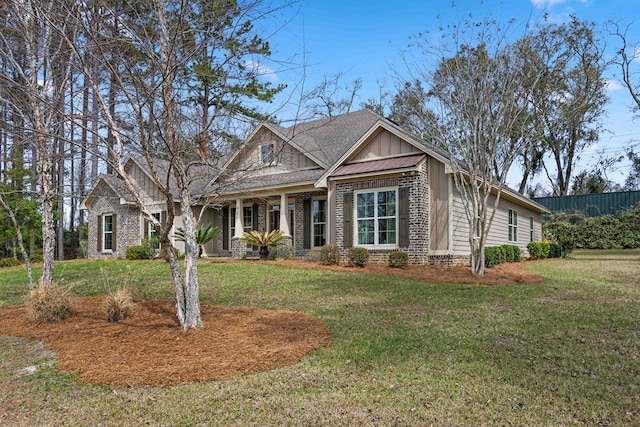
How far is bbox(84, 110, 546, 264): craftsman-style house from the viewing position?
13461 millimetres

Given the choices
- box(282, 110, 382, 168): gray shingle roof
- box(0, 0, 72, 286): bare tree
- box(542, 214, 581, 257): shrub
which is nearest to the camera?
box(0, 0, 72, 286): bare tree

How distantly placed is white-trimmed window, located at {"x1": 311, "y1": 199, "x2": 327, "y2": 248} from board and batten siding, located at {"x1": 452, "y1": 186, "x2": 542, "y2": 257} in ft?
15.8

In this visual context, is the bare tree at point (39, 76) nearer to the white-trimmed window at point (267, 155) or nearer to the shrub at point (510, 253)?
the white-trimmed window at point (267, 155)

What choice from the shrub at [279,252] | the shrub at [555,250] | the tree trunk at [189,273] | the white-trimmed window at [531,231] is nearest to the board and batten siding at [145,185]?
the shrub at [279,252]

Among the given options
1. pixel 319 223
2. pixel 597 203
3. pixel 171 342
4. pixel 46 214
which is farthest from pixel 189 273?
pixel 597 203

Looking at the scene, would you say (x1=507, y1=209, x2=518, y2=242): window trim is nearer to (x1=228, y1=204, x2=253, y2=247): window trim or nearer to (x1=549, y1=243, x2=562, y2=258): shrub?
(x1=549, y1=243, x2=562, y2=258): shrub

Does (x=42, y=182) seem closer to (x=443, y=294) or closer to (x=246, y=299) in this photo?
(x=246, y=299)

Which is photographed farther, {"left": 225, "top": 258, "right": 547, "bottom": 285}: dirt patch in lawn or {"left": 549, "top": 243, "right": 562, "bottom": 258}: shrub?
{"left": 549, "top": 243, "right": 562, "bottom": 258}: shrub

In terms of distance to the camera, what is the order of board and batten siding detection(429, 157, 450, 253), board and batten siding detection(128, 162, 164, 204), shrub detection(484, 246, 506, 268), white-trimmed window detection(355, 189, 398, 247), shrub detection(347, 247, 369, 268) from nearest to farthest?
1. shrub detection(347, 247, 369, 268)
2. board and batten siding detection(429, 157, 450, 253)
3. shrub detection(484, 246, 506, 268)
4. white-trimmed window detection(355, 189, 398, 247)
5. board and batten siding detection(128, 162, 164, 204)

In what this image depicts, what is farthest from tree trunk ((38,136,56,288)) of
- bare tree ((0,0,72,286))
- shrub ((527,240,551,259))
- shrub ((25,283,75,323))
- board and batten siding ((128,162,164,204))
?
shrub ((527,240,551,259))

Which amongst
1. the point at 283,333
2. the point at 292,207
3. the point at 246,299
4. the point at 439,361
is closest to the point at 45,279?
the point at 246,299

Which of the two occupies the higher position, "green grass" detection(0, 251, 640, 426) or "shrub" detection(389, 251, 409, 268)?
"shrub" detection(389, 251, 409, 268)

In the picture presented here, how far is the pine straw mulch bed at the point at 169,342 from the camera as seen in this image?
174 inches

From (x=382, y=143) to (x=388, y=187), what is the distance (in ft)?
5.46
